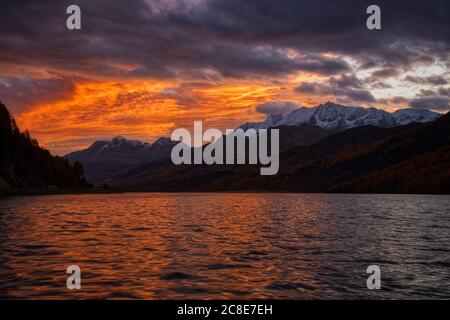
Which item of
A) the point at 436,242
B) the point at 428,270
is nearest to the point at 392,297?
the point at 428,270

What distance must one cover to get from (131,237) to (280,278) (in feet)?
95.2

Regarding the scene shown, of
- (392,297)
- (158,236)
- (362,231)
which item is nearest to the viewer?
(392,297)

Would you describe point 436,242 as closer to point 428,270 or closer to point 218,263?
point 428,270

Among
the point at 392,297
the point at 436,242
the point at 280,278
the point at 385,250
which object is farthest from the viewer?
the point at 436,242

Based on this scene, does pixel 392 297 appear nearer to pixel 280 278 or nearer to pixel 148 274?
pixel 280 278

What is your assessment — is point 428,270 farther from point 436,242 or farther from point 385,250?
point 436,242

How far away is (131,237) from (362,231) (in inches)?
1253

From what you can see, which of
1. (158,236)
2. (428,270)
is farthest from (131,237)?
(428,270)

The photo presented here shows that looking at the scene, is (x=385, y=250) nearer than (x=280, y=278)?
No

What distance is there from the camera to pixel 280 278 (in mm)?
32031
